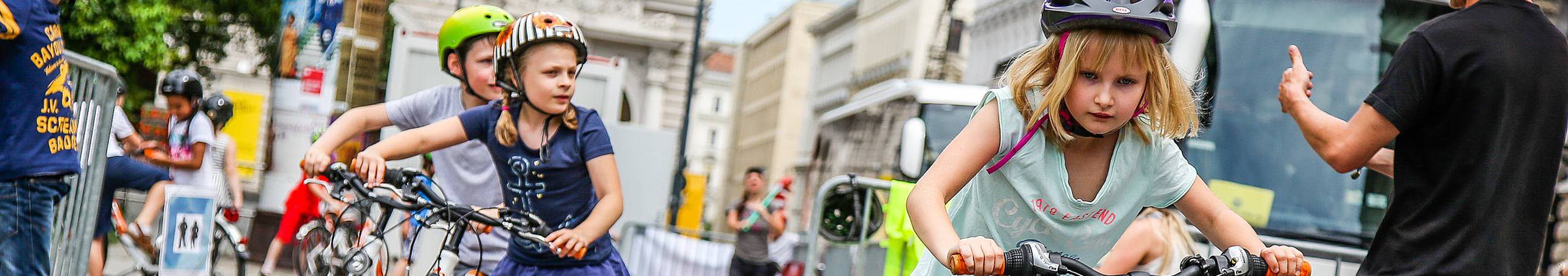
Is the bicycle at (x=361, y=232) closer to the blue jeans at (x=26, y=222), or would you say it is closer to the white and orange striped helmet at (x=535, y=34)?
the white and orange striped helmet at (x=535, y=34)

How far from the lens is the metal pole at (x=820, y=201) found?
353 inches

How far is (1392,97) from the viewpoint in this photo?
408 centimetres

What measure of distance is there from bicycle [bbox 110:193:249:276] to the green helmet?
11.2 feet

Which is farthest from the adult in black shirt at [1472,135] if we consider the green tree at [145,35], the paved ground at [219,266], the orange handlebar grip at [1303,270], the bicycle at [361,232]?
the green tree at [145,35]

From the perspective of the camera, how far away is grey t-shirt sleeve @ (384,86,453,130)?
6.00 meters

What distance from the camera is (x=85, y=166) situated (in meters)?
6.36

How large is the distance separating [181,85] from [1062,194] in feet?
26.4

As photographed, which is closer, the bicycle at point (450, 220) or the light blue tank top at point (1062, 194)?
the light blue tank top at point (1062, 194)

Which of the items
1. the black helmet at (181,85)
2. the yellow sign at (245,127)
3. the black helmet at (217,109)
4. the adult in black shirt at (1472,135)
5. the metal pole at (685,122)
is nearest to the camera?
the adult in black shirt at (1472,135)

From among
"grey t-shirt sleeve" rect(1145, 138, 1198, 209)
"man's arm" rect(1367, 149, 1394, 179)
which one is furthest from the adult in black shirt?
"grey t-shirt sleeve" rect(1145, 138, 1198, 209)

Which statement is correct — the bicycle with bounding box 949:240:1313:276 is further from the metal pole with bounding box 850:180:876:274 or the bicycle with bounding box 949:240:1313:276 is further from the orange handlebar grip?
the metal pole with bounding box 850:180:876:274

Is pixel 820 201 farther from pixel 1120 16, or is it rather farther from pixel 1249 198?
pixel 1120 16

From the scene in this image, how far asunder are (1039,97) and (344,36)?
37.9 feet

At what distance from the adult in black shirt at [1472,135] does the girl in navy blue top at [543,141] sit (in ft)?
6.88
